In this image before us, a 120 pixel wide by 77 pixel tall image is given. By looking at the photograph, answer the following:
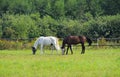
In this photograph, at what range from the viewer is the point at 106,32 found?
54.6 m

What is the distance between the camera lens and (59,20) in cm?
7481

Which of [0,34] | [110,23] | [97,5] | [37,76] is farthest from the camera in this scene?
[97,5]

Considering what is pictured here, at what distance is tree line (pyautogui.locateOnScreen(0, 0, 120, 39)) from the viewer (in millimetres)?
55925

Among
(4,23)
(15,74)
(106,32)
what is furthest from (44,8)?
(15,74)

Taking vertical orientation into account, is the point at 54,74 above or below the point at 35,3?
below

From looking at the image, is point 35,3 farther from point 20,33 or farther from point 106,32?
point 106,32

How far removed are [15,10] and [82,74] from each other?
75793 millimetres

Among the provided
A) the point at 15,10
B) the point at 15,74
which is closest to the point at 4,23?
the point at 15,10

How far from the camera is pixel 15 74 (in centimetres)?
1641

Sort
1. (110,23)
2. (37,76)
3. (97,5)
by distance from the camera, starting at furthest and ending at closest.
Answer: (97,5) → (110,23) → (37,76)

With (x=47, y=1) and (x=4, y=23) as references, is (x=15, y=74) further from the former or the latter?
(x=47, y=1)

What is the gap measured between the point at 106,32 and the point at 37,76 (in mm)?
39498

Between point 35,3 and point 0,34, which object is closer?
point 0,34

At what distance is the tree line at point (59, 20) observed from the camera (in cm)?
5592
